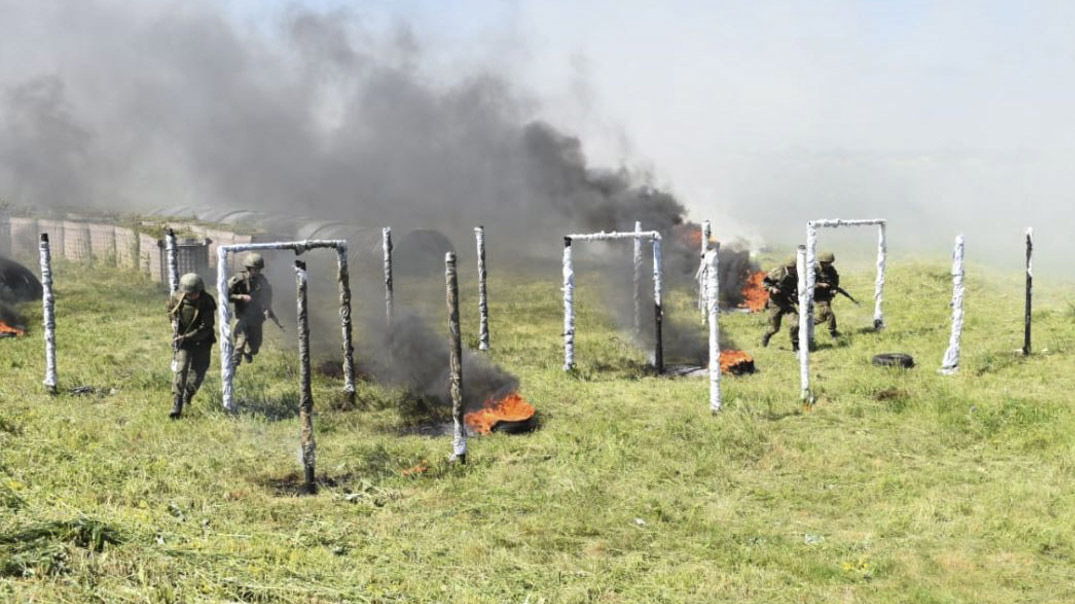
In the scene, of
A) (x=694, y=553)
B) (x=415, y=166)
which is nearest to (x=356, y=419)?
(x=694, y=553)

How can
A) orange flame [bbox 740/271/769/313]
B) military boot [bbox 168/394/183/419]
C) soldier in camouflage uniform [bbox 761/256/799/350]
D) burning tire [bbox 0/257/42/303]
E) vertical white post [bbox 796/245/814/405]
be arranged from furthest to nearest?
orange flame [bbox 740/271/769/313]
burning tire [bbox 0/257/42/303]
soldier in camouflage uniform [bbox 761/256/799/350]
vertical white post [bbox 796/245/814/405]
military boot [bbox 168/394/183/419]

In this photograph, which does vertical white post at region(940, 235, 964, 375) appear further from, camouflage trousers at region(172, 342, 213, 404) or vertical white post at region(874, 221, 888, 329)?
camouflage trousers at region(172, 342, 213, 404)

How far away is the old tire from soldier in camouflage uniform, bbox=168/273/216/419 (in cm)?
1049

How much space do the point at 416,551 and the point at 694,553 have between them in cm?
227

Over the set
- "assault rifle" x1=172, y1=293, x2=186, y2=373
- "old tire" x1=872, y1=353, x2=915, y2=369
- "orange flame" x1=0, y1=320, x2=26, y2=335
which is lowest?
"old tire" x1=872, y1=353, x2=915, y2=369

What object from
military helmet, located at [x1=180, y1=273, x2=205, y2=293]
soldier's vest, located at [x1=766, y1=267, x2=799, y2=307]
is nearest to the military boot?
military helmet, located at [x1=180, y1=273, x2=205, y2=293]

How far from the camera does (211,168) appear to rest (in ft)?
149

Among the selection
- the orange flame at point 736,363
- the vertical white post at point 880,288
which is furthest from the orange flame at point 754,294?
the orange flame at point 736,363

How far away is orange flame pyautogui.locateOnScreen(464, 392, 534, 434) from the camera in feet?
37.3

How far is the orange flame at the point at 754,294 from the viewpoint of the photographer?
23.8 meters

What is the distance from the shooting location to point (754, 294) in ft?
80.1

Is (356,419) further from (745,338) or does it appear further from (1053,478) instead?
(745,338)

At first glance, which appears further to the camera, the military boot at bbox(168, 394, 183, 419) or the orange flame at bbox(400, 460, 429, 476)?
the military boot at bbox(168, 394, 183, 419)

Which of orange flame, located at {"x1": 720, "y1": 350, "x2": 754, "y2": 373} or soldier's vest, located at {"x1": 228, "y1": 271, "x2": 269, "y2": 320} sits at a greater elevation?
soldier's vest, located at {"x1": 228, "y1": 271, "x2": 269, "y2": 320}
